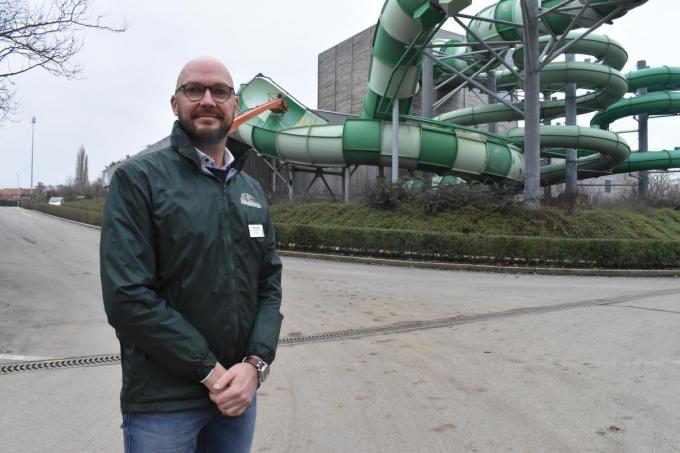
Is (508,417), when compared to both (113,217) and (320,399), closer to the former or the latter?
(320,399)

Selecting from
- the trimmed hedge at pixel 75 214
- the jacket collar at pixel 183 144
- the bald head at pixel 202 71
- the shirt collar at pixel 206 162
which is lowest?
the shirt collar at pixel 206 162

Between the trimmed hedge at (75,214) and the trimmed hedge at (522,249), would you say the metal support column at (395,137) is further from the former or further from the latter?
the trimmed hedge at (75,214)

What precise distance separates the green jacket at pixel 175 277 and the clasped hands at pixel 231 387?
0.15 feet

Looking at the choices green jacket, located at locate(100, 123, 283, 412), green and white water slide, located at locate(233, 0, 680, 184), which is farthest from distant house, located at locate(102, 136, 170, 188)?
green and white water slide, located at locate(233, 0, 680, 184)

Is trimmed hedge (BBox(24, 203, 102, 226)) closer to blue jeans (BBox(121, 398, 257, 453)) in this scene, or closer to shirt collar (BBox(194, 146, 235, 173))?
shirt collar (BBox(194, 146, 235, 173))

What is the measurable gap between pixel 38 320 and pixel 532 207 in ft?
50.0

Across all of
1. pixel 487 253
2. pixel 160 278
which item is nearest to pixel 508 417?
pixel 160 278

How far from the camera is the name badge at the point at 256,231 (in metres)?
1.86

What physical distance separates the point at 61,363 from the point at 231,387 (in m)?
4.13

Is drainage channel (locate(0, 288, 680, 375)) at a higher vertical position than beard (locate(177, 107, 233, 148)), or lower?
lower

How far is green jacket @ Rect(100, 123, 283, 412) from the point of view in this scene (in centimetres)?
155

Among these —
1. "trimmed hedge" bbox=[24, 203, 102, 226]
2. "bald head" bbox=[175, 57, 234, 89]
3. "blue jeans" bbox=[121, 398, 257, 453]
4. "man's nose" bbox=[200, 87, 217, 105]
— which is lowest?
"blue jeans" bbox=[121, 398, 257, 453]

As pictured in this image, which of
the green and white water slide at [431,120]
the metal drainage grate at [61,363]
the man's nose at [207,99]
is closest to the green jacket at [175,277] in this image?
the man's nose at [207,99]

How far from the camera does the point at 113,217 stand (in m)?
1.61
